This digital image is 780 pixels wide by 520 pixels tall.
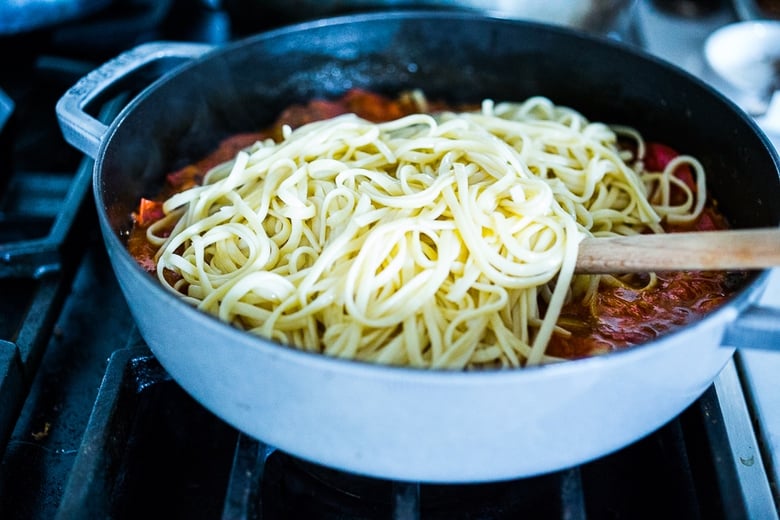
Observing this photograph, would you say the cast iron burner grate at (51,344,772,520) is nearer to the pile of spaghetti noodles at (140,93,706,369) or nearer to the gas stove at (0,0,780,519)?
the gas stove at (0,0,780,519)

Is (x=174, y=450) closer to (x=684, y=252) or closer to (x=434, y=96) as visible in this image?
(x=684, y=252)

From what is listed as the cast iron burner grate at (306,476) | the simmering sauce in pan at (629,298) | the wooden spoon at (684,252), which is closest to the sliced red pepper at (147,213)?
the simmering sauce in pan at (629,298)

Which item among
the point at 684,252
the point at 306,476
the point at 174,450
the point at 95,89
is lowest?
the point at 306,476

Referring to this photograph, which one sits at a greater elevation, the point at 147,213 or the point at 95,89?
the point at 95,89

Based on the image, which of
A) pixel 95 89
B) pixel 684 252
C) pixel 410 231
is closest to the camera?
pixel 684 252

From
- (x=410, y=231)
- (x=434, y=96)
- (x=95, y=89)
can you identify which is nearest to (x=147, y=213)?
(x=95, y=89)

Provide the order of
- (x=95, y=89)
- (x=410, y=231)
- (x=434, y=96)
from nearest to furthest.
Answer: (x=410, y=231), (x=95, y=89), (x=434, y=96)

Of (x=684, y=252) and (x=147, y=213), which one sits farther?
(x=147, y=213)

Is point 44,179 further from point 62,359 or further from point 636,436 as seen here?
point 636,436
